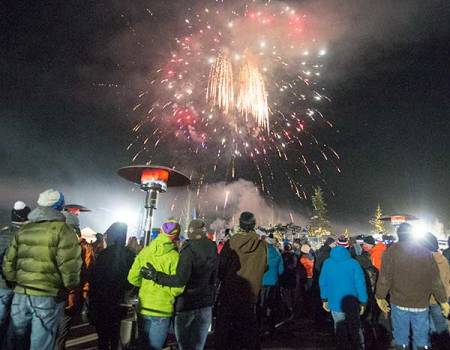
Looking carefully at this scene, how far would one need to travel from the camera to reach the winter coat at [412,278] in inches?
206

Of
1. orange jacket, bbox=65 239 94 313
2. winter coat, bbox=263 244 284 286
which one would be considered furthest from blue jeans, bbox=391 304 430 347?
orange jacket, bbox=65 239 94 313

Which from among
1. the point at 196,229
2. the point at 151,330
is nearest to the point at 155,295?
the point at 151,330

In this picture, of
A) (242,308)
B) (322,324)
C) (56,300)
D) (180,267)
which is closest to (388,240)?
(322,324)

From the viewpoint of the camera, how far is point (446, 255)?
713cm

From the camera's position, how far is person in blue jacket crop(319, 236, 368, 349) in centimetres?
557

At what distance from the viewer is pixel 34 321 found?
3670 millimetres

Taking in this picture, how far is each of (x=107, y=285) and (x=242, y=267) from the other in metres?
2.00

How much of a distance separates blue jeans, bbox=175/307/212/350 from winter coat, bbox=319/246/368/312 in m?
2.35

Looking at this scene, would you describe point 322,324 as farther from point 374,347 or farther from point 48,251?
point 48,251

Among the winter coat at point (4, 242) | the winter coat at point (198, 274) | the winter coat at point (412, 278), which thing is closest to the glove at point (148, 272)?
the winter coat at point (198, 274)

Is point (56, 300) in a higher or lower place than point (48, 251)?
lower

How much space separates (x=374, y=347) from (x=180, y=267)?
5531 mm

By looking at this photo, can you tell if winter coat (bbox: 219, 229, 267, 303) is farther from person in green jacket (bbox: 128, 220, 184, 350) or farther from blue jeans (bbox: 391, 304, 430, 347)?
blue jeans (bbox: 391, 304, 430, 347)

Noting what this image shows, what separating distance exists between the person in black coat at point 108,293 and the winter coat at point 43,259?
0.87 meters
